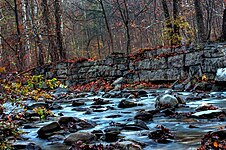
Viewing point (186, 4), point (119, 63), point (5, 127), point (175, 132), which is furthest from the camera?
point (186, 4)

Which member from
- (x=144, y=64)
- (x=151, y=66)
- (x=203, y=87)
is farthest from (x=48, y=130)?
(x=144, y=64)

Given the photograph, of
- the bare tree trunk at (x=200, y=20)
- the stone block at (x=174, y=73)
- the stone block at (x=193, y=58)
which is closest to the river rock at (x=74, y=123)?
the stone block at (x=193, y=58)

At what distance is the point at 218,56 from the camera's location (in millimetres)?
11898

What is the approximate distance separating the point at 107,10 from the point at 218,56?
75.3ft

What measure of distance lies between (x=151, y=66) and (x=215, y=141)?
11.5 m

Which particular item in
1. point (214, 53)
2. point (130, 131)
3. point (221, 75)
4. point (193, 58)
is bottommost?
point (130, 131)

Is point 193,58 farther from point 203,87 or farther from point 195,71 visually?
point 203,87

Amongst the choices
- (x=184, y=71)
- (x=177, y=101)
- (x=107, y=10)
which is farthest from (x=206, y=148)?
(x=107, y=10)

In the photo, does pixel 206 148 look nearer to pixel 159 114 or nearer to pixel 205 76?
pixel 159 114

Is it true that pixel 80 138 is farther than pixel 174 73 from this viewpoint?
No

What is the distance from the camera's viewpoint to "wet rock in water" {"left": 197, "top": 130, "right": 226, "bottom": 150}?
3275 millimetres

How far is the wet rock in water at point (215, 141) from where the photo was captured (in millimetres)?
3275

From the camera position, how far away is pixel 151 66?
49.0 feet

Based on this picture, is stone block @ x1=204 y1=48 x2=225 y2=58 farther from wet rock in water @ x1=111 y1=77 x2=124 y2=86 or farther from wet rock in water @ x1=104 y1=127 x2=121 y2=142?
wet rock in water @ x1=104 y1=127 x2=121 y2=142
